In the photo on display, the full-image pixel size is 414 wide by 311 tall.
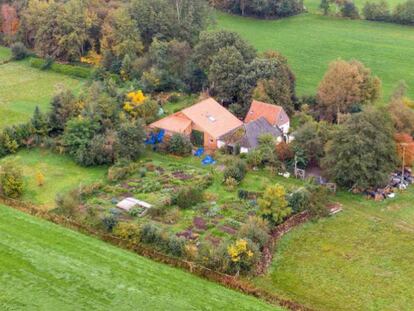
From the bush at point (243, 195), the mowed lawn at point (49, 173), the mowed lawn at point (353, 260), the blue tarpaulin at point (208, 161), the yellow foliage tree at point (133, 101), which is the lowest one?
the mowed lawn at point (353, 260)

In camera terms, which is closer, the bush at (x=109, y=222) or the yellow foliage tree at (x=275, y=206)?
the bush at (x=109, y=222)

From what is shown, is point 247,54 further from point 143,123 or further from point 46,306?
point 46,306

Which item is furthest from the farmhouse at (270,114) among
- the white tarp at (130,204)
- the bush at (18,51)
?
the bush at (18,51)

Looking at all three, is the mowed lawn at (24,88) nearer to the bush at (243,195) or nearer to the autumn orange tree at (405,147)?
the bush at (243,195)

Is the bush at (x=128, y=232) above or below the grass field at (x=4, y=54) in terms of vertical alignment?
below

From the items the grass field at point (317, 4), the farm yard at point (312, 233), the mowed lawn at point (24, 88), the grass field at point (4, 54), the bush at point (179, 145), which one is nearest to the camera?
the farm yard at point (312, 233)

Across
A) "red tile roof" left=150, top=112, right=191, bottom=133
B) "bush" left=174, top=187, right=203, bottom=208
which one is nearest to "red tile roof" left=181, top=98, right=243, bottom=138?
"red tile roof" left=150, top=112, right=191, bottom=133

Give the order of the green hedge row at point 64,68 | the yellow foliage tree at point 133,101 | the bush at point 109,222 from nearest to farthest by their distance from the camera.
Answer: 1. the bush at point 109,222
2. the yellow foliage tree at point 133,101
3. the green hedge row at point 64,68

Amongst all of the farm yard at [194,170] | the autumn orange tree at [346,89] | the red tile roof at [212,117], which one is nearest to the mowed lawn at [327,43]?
the farm yard at [194,170]
